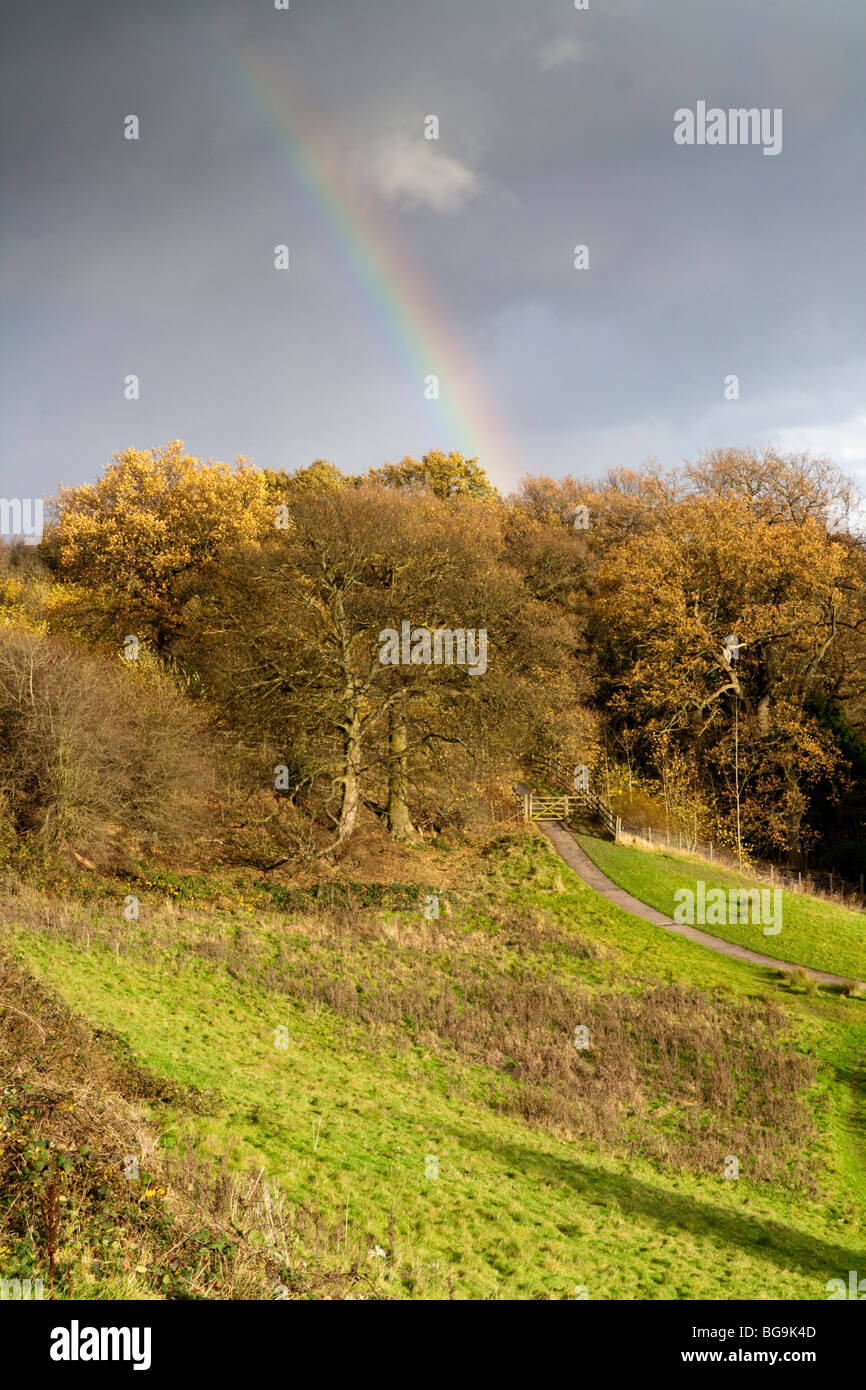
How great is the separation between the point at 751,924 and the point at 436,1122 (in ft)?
61.3

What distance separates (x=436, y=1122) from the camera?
48.1ft

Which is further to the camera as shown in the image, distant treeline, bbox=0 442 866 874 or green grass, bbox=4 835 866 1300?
distant treeline, bbox=0 442 866 874

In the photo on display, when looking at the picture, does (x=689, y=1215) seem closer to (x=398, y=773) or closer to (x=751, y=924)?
(x=751, y=924)

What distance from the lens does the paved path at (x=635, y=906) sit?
26.0 meters

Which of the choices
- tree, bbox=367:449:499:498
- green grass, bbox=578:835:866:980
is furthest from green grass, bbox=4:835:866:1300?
tree, bbox=367:449:499:498

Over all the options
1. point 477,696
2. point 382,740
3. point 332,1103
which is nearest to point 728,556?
point 477,696

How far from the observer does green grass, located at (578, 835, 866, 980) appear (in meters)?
26.8

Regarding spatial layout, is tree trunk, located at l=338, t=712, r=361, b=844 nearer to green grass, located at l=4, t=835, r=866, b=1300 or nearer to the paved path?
green grass, located at l=4, t=835, r=866, b=1300

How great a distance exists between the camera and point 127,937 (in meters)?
20.7

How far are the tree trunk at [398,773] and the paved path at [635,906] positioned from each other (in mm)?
7364

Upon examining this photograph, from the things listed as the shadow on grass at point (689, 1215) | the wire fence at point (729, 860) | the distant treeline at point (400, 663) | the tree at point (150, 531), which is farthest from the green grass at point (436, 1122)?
the tree at point (150, 531)

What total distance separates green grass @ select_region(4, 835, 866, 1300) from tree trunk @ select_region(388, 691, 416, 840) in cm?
921

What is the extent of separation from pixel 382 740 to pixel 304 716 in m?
4.51

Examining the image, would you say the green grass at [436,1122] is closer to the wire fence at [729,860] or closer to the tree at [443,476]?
the wire fence at [729,860]
